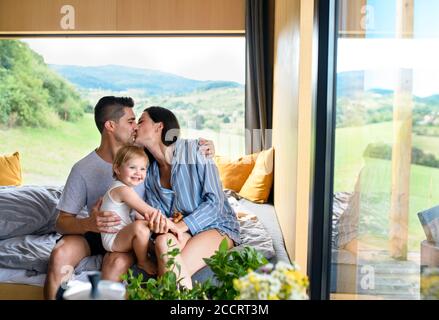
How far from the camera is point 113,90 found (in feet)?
8.81

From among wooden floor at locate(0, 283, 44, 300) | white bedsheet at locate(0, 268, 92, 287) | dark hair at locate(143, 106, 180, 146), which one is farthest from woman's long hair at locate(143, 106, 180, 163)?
wooden floor at locate(0, 283, 44, 300)

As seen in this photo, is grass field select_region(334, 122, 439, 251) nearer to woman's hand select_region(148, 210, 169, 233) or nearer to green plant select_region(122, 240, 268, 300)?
green plant select_region(122, 240, 268, 300)

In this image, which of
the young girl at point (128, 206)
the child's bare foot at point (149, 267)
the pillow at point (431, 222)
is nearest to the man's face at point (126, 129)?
the young girl at point (128, 206)

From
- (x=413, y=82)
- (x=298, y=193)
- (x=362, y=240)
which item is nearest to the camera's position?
(x=413, y=82)

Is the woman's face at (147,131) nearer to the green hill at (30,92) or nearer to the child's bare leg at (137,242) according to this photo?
the child's bare leg at (137,242)

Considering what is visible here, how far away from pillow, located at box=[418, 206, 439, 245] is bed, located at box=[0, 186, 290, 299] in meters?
1.06

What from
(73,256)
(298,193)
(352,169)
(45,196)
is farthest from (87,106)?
(352,169)

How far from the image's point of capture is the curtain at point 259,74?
9.18 feet

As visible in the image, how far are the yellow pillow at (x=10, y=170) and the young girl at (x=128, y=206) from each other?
94 cm

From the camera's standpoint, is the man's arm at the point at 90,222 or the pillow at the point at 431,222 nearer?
the pillow at the point at 431,222

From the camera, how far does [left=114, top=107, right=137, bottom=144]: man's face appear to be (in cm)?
216

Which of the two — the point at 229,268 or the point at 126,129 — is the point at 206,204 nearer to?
the point at 126,129
